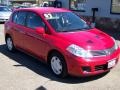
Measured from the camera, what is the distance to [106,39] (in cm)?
617

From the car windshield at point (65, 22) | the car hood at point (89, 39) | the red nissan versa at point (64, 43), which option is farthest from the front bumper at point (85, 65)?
the car windshield at point (65, 22)

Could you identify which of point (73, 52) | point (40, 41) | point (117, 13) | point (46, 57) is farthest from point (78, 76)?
point (117, 13)

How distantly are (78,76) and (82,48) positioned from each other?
25.5 inches

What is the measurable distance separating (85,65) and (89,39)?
0.77 metres

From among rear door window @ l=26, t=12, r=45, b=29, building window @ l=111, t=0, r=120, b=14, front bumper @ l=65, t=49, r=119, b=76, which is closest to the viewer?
front bumper @ l=65, t=49, r=119, b=76

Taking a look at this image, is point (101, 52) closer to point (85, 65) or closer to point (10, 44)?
point (85, 65)

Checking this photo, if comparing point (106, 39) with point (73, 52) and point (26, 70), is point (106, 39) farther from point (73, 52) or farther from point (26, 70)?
point (26, 70)

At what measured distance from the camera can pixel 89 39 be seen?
19.6 ft

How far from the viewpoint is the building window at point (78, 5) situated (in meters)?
15.9

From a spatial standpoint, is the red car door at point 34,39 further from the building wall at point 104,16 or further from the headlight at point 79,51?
the building wall at point 104,16

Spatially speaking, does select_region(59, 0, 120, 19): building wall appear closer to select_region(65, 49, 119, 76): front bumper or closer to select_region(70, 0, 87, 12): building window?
select_region(70, 0, 87, 12): building window

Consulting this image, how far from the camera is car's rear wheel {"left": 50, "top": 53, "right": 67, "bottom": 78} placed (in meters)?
5.78

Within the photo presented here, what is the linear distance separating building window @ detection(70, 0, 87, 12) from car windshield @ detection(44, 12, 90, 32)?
8952 mm

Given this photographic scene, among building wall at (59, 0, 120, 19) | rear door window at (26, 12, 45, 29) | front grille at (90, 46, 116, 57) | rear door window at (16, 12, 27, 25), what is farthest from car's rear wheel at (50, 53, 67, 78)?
building wall at (59, 0, 120, 19)
